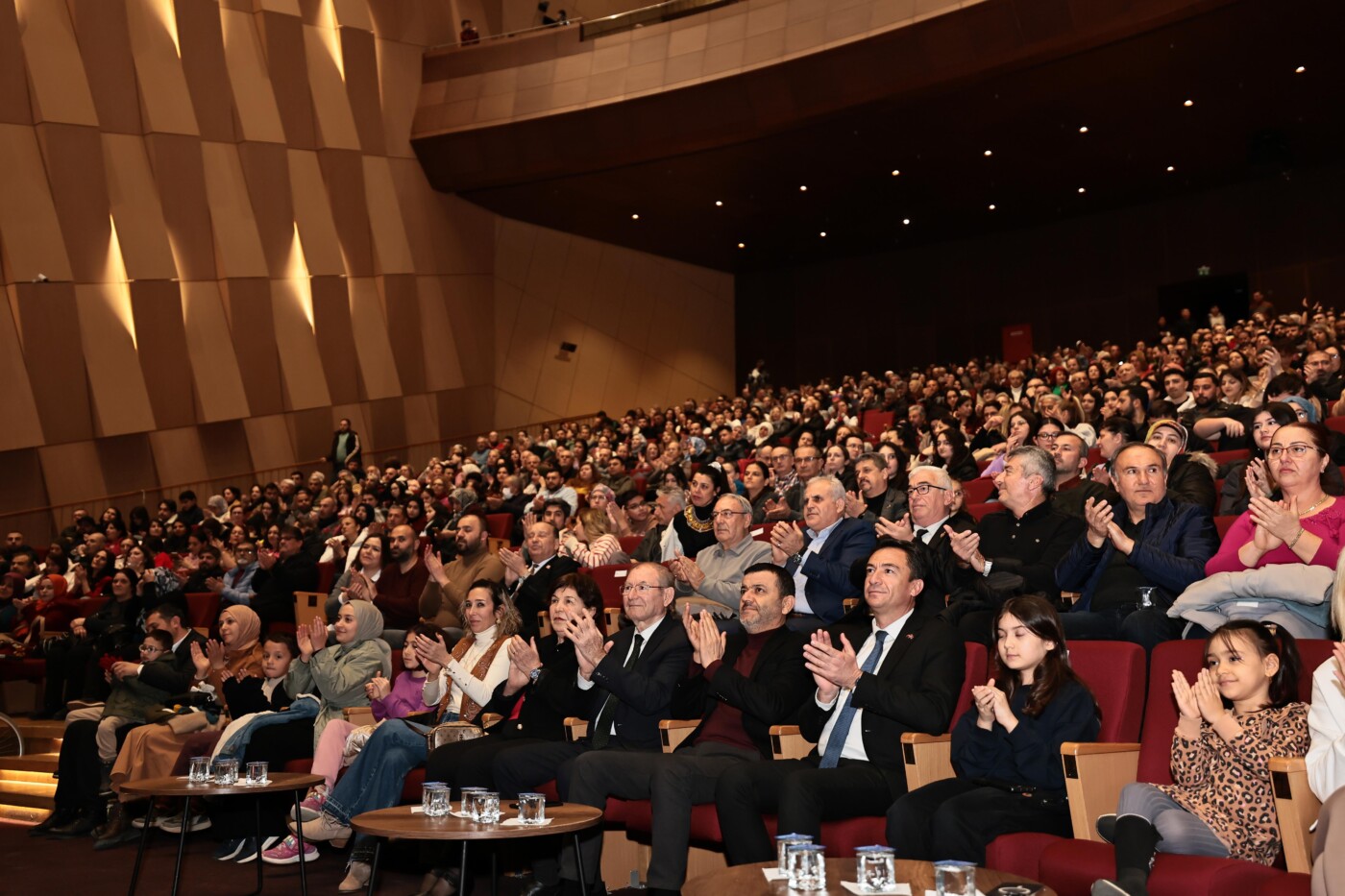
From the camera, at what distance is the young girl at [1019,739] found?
2.82 m

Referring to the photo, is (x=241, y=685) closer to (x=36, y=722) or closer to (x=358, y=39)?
(x=36, y=722)

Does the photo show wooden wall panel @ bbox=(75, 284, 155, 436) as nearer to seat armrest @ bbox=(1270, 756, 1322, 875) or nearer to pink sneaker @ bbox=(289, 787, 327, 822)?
pink sneaker @ bbox=(289, 787, 327, 822)

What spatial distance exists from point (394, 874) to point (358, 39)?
12.2 meters

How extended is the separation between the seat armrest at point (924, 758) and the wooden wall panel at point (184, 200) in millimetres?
11544

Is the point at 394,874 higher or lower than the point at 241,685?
lower

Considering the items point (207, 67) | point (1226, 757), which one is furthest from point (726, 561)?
point (207, 67)

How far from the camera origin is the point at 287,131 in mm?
13797

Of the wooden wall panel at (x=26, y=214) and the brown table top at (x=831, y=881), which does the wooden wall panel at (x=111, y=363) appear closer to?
the wooden wall panel at (x=26, y=214)

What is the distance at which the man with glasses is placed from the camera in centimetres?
728

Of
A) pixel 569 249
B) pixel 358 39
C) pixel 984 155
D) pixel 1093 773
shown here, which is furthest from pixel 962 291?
pixel 1093 773

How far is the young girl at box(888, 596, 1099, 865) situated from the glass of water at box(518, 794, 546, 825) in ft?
2.69

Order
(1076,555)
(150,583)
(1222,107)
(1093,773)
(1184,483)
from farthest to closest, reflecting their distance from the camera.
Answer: (1222,107)
(150,583)
(1184,483)
(1076,555)
(1093,773)

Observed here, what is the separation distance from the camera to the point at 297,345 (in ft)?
45.5

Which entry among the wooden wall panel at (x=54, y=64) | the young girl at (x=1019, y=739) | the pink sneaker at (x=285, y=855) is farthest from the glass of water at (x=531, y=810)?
the wooden wall panel at (x=54, y=64)
